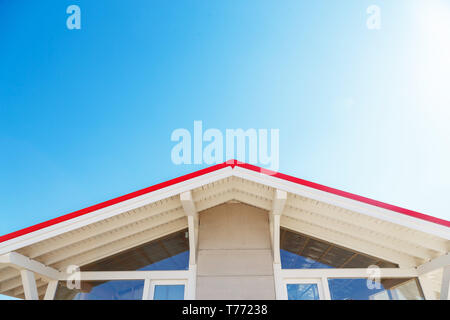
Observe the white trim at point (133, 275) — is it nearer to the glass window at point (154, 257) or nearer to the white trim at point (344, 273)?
the glass window at point (154, 257)

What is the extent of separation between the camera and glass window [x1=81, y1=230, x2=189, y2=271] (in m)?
5.69

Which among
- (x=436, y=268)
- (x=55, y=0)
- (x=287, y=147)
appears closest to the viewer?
(x=436, y=268)

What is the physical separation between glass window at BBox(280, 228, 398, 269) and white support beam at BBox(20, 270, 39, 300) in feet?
15.1

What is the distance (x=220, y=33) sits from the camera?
12.5 m

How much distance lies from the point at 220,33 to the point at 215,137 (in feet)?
21.4

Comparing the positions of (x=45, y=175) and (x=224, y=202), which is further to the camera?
(x=45, y=175)

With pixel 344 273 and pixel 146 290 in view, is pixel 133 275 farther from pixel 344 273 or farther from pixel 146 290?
pixel 344 273

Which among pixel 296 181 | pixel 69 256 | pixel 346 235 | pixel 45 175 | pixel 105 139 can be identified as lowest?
pixel 69 256

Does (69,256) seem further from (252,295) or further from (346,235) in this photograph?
(346,235)

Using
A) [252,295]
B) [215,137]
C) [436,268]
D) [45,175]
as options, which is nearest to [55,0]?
[45,175]

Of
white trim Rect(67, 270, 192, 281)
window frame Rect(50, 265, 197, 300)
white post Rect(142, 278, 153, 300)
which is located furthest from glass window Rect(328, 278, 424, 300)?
white post Rect(142, 278, 153, 300)

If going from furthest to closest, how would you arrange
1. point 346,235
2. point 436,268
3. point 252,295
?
1. point 346,235
2. point 252,295
3. point 436,268

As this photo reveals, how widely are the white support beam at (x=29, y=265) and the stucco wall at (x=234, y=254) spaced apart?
114 inches

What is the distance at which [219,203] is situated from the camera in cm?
629
